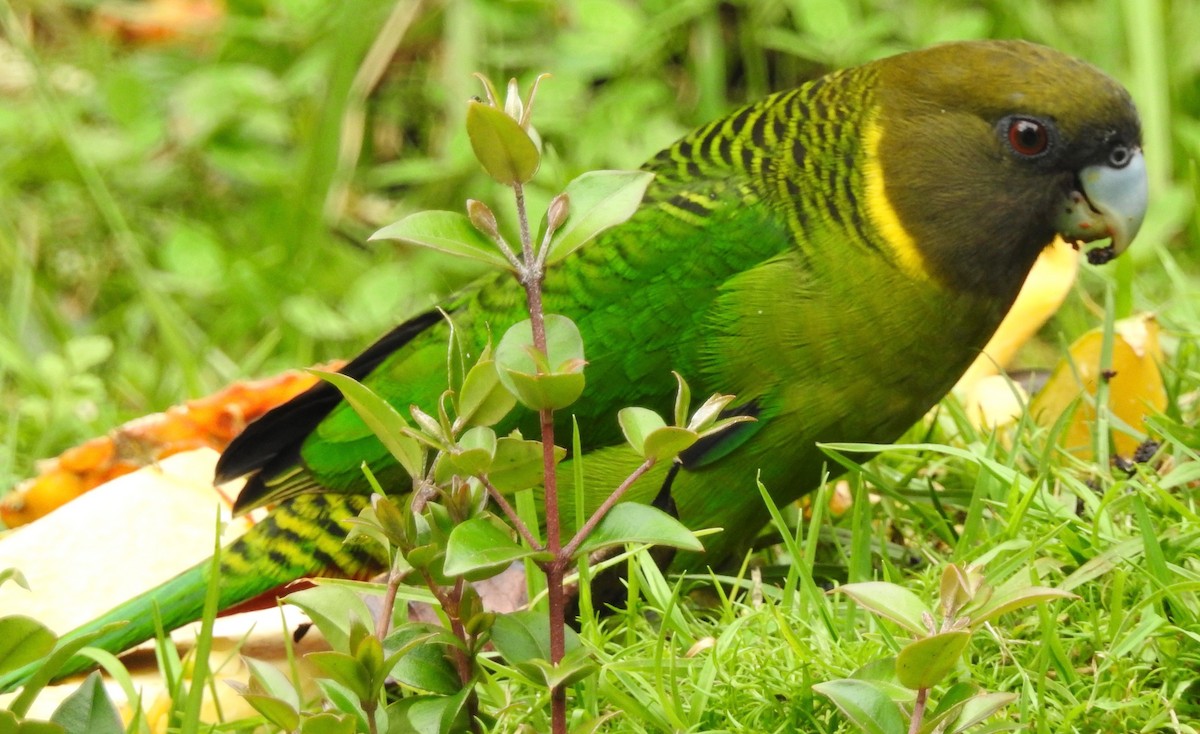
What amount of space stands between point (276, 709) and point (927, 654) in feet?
1.90

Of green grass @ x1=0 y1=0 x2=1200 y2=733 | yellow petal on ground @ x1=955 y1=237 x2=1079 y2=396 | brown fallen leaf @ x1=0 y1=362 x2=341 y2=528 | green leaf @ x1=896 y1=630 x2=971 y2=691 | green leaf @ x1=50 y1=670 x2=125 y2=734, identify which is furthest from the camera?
yellow petal on ground @ x1=955 y1=237 x2=1079 y2=396

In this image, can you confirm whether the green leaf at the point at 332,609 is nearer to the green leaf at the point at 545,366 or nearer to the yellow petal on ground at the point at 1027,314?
the green leaf at the point at 545,366

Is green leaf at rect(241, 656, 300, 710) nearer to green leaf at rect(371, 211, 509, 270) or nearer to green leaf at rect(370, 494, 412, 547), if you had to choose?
green leaf at rect(370, 494, 412, 547)

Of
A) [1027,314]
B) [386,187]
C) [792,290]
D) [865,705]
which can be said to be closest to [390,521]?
[865,705]

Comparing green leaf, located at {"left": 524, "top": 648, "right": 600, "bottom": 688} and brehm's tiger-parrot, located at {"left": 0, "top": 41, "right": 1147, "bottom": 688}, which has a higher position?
brehm's tiger-parrot, located at {"left": 0, "top": 41, "right": 1147, "bottom": 688}

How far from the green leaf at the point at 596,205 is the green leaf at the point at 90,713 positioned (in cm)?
58

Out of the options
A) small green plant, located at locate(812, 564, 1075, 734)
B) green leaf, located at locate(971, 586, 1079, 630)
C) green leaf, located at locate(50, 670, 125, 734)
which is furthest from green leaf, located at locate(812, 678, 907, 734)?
green leaf, located at locate(50, 670, 125, 734)

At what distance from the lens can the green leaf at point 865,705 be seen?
125cm

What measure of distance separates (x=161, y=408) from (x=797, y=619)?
78.7 inches

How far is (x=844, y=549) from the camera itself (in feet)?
6.32

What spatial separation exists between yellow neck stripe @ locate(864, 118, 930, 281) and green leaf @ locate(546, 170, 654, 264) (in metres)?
0.73

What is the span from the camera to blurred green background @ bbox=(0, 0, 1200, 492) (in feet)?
12.2

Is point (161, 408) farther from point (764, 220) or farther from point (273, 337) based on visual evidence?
point (764, 220)

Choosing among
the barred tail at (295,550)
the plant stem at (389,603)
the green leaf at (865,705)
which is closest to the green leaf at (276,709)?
the plant stem at (389,603)
